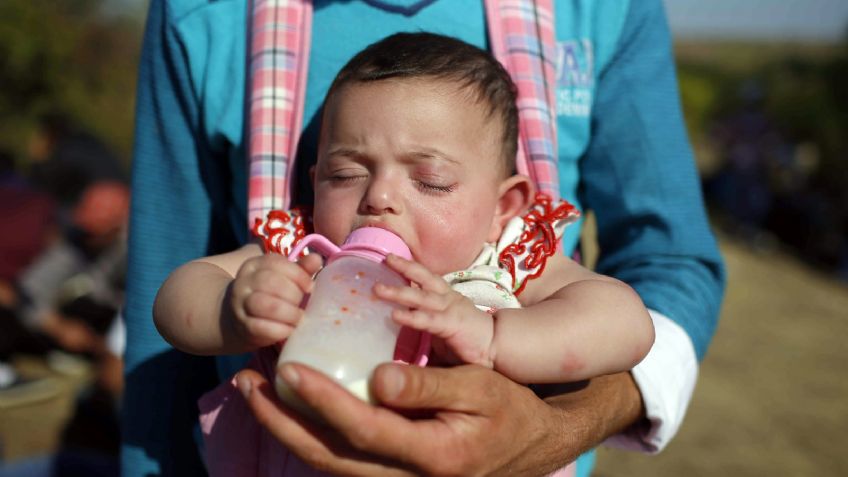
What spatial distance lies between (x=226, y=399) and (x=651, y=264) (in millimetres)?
1013

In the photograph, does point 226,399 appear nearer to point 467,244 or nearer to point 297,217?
point 297,217

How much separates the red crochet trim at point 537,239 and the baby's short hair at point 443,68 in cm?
13

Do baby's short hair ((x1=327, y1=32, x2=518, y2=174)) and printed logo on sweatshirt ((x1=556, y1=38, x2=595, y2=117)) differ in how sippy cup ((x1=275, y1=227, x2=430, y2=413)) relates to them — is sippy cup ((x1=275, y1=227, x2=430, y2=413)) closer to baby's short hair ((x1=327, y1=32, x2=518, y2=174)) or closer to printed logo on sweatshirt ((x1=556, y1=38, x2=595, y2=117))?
baby's short hair ((x1=327, y1=32, x2=518, y2=174))

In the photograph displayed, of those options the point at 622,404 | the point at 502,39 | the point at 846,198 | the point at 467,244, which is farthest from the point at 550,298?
the point at 846,198

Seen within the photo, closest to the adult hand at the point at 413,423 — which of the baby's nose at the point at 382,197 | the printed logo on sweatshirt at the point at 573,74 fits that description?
the baby's nose at the point at 382,197

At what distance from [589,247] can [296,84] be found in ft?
21.2

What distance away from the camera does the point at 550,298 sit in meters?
1.49

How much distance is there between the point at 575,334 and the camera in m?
1.36

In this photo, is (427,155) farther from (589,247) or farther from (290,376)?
(589,247)

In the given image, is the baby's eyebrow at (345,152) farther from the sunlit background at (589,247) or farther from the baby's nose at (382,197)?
the sunlit background at (589,247)

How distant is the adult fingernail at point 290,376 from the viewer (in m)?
1.08

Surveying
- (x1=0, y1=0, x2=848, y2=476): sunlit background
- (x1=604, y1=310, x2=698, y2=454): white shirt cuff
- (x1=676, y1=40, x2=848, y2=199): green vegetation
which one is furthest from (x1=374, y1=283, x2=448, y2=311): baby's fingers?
(x1=676, y1=40, x2=848, y2=199): green vegetation

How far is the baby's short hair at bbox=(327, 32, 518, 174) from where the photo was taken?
5.16 feet

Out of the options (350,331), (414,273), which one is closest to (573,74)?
(414,273)
